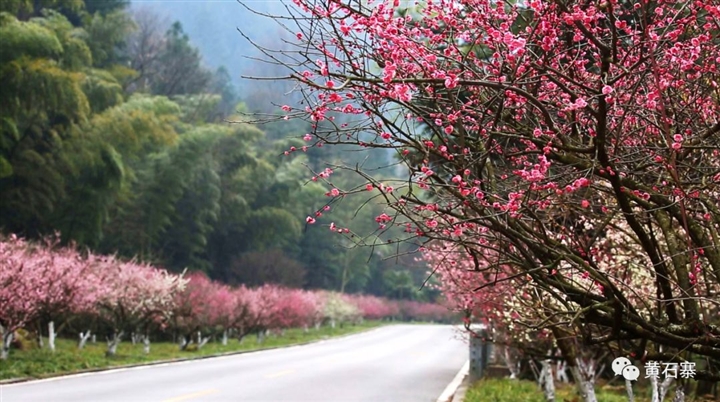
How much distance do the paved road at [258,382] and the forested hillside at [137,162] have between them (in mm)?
2991

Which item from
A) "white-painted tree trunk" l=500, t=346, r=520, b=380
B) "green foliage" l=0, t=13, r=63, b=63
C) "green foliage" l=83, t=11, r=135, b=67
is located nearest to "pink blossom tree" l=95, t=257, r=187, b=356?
"green foliage" l=0, t=13, r=63, b=63

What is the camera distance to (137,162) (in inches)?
1432

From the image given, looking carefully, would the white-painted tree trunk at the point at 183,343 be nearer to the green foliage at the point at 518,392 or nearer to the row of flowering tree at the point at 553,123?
the green foliage at the point at 518,392

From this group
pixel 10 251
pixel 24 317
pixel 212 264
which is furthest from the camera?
pixel 212 264

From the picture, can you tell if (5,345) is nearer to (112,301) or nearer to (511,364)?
(112,301)

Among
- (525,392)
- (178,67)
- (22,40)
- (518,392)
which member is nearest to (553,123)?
(518,392)

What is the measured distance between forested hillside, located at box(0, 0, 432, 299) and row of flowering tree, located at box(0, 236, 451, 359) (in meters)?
2.33

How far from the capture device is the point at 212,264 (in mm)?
46156

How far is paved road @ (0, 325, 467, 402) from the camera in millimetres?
12122

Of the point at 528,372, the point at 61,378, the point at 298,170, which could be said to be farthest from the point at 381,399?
the point at 298,170

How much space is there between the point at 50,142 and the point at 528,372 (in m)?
18.3

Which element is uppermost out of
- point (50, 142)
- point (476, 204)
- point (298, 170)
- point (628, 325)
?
point (298, 170)

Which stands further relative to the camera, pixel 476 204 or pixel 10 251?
pixel 10 251

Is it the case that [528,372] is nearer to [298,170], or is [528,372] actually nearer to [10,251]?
[10,251]
